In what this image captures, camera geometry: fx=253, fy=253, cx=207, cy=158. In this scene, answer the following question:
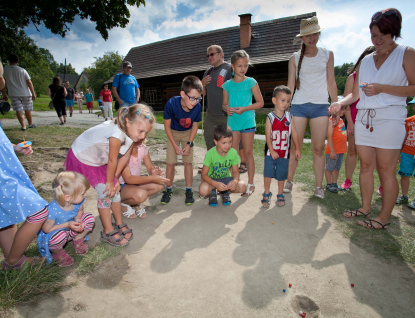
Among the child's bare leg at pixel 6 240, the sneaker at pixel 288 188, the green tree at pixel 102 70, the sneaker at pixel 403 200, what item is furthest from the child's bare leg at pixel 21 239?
the green tree at pixel 102 70

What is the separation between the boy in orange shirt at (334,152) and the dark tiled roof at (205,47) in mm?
12254

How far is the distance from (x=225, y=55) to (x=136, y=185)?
57.8 ft

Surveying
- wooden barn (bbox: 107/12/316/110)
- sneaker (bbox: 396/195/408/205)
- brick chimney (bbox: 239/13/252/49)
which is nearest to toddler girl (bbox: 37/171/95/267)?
sneaker (bbox: 396/195/408/205)

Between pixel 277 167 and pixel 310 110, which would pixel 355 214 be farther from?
pixel 310 110

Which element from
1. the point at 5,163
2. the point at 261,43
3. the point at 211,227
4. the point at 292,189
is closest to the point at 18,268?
the point at 5,163

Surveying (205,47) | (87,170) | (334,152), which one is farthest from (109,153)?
(205,47)

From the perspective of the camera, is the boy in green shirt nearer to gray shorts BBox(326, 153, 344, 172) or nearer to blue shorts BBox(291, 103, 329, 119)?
blue shorts BBox(291, 103, 329, 119)

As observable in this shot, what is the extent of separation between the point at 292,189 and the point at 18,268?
3.58 m

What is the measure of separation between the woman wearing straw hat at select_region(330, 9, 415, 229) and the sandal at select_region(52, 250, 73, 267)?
120 inches

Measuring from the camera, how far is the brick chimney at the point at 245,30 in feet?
58.7

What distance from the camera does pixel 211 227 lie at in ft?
9.46

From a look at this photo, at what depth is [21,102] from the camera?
7.25 m

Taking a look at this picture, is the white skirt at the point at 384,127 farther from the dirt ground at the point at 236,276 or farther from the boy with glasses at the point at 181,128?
the boy with glasses at the point at 181,128

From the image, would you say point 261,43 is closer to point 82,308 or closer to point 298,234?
point 298,234
